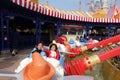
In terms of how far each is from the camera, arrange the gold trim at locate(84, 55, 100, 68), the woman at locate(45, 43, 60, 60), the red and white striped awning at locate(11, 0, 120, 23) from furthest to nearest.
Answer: the red and white striped awning at locate(11, 0, 120, 23) → the woman at locate(45, 43, 60, 60) → the gold trim at locate(84, 55, 100, 68)

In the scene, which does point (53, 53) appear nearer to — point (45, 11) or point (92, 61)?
point (92, 61)

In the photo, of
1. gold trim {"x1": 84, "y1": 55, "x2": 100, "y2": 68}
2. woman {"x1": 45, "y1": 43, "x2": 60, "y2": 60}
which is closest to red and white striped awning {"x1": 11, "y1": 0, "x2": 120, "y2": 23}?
woman {"x1": 45, "y1": 43, "x2": 60, "y2": 60}

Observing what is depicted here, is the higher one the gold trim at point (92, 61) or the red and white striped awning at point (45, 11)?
the red and white striped awning at point (45, 11)

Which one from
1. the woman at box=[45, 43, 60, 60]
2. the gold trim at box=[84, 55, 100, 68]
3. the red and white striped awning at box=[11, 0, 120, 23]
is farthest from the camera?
the red and white striped awning at box=[11, 0, 120, 23]

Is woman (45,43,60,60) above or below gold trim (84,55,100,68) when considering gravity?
below

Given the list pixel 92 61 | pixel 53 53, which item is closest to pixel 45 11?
pixel 53 53

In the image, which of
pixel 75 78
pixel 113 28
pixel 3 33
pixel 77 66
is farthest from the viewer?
pixel 113 28

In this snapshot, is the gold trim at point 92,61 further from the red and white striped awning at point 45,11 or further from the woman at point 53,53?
the red and white striped awning at point 45,11

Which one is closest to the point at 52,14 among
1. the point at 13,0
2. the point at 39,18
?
the point at 39,18

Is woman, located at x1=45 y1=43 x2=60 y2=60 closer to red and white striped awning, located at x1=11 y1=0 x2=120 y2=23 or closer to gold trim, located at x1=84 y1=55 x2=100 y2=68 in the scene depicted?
gold trim, located at x1=84 y1=55 x2=100 y2=68

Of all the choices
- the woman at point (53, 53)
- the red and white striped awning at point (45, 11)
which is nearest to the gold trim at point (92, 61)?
the woman at point (53, 53)

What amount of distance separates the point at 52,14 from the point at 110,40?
18870mm

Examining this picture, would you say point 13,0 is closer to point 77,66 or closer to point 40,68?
point 77,66

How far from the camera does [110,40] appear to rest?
4.50 meters
